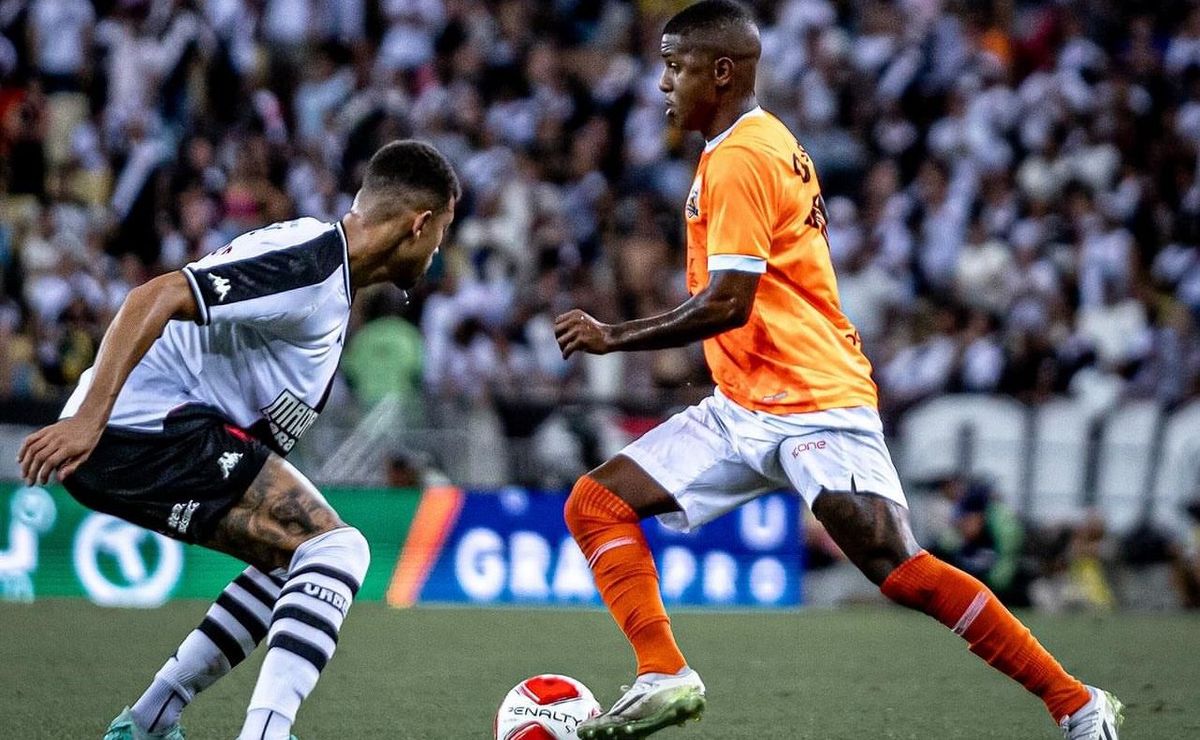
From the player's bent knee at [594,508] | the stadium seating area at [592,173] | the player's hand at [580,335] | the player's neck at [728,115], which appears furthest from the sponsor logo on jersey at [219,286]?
Answer: the stadium seating area at [592,173]

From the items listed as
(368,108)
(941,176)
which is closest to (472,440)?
(368,108)

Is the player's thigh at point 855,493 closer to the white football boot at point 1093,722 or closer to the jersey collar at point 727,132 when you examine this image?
the white football boot at point 1093,722

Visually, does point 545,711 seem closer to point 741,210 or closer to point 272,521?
point 272,521

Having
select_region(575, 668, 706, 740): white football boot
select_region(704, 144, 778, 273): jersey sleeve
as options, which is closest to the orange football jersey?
select_region(704, 144, 778, 273): jersey sleeve

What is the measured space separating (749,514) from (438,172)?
8144 millimetres

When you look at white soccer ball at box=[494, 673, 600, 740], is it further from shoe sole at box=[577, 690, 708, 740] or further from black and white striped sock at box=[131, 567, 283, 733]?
black and white striped sock at box=[131, 567, 283, 733]

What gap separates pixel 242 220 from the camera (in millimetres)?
14977

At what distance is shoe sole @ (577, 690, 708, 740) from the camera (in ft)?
18.9

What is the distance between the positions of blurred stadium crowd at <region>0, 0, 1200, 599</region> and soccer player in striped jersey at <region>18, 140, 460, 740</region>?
759 cm

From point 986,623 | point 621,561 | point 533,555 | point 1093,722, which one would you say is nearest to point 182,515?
point 621,561

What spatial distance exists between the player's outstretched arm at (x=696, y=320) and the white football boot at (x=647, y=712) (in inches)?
44.3

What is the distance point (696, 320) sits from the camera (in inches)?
223

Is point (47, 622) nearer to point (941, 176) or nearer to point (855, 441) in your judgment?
point (855, 441)

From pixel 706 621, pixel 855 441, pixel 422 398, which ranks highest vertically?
pixel 855 441
